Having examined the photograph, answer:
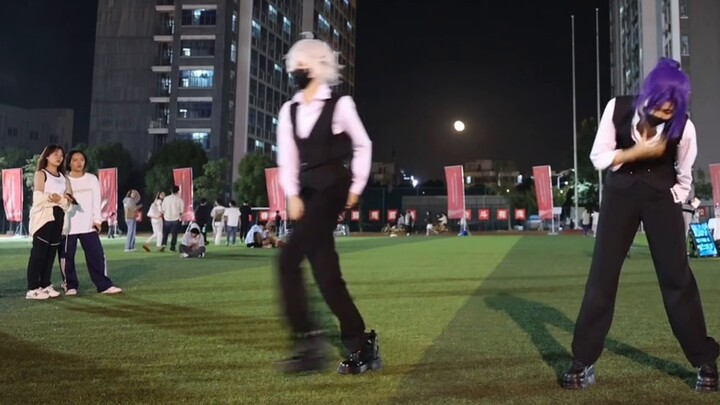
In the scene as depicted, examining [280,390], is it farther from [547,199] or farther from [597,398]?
[547,199]

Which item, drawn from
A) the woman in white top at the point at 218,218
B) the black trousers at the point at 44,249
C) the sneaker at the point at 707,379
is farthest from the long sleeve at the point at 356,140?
the woman in white top at the point at 218,218

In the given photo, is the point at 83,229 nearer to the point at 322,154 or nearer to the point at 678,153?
the point at 322,154

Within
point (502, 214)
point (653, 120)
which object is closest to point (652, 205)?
point (653, 120)

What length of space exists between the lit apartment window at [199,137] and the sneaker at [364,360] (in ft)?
203

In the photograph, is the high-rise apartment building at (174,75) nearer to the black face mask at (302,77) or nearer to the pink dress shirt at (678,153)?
the black face mask at (302,77)

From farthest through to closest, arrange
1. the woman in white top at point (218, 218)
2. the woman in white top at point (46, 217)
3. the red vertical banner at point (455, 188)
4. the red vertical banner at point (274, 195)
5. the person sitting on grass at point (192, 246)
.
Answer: the red vertical banner at point (455, 188) → the red vertical banner at point (274, 195) → the woman in white top at point (218, 218) → the person sitting on grass at point (192, 246) → the woman in white top at point (46, 217)

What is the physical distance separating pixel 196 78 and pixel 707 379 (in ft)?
217

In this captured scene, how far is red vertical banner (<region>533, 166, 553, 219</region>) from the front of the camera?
1375 inches

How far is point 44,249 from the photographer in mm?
7035

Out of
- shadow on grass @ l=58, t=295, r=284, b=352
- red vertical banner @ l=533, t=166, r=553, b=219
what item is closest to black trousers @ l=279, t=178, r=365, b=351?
shadow on grass @ l=58, t=295, r=284, b=352

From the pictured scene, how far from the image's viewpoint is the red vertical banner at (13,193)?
92.5 ft

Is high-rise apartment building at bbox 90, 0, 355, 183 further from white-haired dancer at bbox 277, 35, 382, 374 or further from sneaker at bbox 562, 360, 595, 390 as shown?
sneaker at bbox 562, 360, 595, 390

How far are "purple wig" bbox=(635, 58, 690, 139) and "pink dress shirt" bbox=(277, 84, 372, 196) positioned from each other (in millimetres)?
1522

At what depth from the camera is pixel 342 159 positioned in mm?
3262
